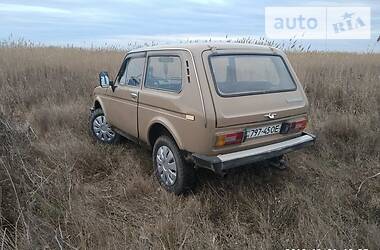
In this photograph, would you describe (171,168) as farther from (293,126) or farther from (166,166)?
(293,126)

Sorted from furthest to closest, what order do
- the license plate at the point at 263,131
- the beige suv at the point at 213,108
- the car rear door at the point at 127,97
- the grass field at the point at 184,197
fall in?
the car rear door at the point at 127,97, the license plate at the point at 263,131, the beige suv at the point at 213,108, the grass field at the point at 184,197

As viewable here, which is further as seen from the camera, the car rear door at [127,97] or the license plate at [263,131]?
the car rear door at [127,97]

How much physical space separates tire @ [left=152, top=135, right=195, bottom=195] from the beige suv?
11 mm

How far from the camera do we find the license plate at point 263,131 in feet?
11.5

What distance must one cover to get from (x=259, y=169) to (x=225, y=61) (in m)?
1.59

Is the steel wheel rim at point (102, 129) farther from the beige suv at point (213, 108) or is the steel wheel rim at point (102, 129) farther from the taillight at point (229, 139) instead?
the taillight at point (229, 139)

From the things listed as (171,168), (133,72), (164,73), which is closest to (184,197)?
(171,168)

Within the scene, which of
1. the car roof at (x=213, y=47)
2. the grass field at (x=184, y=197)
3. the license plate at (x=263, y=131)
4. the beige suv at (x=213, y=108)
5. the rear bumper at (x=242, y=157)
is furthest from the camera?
the car roof at (x=213, y=47)

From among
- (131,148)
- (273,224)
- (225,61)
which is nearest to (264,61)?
(225,61)

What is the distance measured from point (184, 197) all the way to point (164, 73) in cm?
150

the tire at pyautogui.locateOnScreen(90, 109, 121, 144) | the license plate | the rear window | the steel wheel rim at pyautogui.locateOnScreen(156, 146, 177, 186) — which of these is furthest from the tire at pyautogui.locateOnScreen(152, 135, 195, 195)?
the tire at pyautogui.locateOnScreen(90, 109, 121, 144)

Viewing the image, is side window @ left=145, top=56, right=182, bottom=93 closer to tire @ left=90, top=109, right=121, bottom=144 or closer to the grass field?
the grass field

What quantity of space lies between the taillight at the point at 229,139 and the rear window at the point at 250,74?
44 cm

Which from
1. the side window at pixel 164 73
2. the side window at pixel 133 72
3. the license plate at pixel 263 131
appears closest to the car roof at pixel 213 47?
the side window at pixel 164 73
